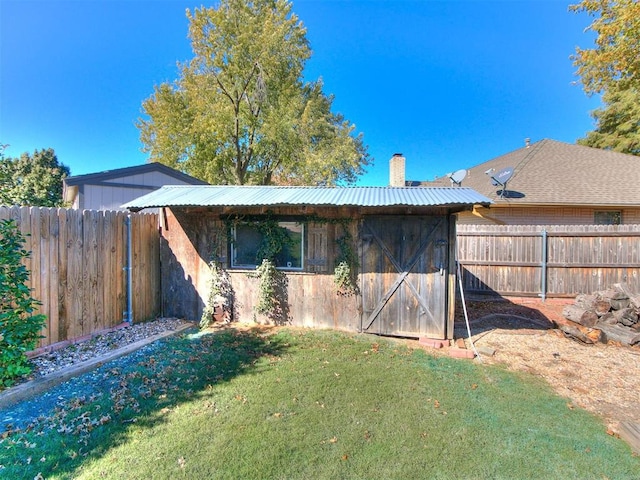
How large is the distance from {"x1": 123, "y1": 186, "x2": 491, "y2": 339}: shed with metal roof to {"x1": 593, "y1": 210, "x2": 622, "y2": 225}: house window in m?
8.82

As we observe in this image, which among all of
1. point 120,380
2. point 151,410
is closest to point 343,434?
point 151,410

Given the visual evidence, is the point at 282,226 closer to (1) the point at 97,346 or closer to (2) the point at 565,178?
(1) the point at 97,346

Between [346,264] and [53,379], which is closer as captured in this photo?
[53,379]

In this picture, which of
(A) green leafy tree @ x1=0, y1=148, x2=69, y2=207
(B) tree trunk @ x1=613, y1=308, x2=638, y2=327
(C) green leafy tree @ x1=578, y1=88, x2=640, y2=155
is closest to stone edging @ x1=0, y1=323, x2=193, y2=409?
(B) tree trunk @ x1=613, y1=308, x2=638, y2=327

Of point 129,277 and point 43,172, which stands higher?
point 43,172

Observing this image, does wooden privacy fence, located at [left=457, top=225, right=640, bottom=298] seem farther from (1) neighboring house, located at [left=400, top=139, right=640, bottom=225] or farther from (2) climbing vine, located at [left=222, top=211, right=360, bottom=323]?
(2) climbing vine, located at [left=222, top=211, right=360, bottom=323]

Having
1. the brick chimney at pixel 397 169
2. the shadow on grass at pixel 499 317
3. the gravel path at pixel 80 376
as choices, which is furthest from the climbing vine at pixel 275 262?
the brick chimney at pixel 397 169

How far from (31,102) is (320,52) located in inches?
538

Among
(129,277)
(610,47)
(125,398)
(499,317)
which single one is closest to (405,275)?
(499,317)

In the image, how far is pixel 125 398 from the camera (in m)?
3.21

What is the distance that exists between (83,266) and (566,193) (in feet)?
43.9

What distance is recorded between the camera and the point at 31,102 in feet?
37.2

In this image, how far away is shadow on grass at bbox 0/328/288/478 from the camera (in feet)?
7.79

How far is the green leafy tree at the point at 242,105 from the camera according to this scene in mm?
15422
